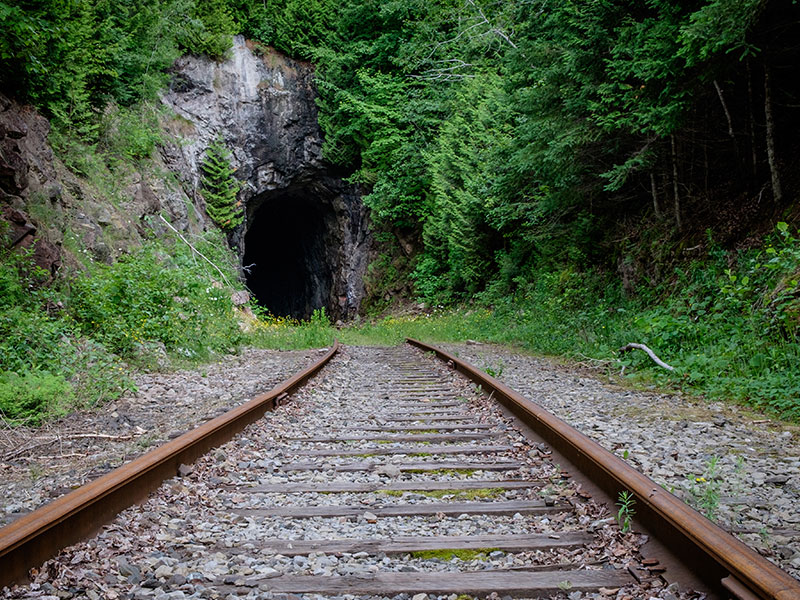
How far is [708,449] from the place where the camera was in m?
3.43

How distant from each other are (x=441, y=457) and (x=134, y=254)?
30.8ft

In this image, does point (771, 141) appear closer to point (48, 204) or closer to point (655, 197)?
point (655, 197)

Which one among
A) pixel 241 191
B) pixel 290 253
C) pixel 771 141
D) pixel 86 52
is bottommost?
pixel 771 141

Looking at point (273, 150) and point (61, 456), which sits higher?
point (273, 150)

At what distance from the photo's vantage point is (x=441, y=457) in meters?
3.64

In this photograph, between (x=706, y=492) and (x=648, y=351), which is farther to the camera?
(x=648, y=351)

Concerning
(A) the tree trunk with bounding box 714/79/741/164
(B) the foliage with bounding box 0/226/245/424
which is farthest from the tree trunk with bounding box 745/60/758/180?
(B) the foliage with bounding box 0/226/245/424

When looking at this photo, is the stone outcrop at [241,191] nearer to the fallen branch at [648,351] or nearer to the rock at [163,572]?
the rock at [163,572]

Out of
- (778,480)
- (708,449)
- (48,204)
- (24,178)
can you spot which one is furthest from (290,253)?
(778,480)

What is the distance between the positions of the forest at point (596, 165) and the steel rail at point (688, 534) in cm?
241

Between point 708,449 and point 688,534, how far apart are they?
188 cm

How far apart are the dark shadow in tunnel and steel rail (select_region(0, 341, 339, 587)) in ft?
80.7

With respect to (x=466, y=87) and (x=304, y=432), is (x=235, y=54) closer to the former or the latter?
(x=466, y=87)

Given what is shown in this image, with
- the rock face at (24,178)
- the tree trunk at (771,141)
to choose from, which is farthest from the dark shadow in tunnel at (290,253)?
the tree trunk at (771,141)
